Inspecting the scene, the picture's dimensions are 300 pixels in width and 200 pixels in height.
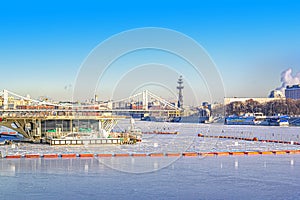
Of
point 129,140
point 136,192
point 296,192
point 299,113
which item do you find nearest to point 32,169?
point 136,192

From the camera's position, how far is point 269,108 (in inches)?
4914

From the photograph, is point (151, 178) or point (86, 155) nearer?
point (151, 178)

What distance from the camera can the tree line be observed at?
12038cm

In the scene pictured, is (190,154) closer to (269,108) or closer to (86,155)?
(86,155)

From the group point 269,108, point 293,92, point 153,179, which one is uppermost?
point 293,92

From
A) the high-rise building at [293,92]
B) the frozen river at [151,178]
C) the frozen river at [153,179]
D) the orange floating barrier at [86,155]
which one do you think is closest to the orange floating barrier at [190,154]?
the frozen river at [151,178]

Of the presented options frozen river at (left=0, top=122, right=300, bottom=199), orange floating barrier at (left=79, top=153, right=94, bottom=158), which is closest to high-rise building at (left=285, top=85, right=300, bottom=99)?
frozen river at (left=0, top=122, right=300, bottom=199)

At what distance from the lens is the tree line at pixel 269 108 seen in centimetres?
12038

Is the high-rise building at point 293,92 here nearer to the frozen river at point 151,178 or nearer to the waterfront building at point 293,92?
the waterfront building at point 293,92

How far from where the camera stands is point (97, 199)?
507 inches

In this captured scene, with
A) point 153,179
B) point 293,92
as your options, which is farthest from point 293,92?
point 153,179

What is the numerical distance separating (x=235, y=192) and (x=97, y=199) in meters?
4.40

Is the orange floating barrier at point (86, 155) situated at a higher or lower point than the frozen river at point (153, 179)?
higher

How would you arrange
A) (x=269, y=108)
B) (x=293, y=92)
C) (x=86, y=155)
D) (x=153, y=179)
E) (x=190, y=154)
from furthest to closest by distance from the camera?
(x=293, y=92) → (x=269, y=108) → (x=190, y=154) → (x=86, y=155) → (x=153, y=179)
